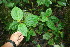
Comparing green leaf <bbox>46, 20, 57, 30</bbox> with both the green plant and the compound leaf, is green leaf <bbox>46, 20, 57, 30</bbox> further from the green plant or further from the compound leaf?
the compound leaf

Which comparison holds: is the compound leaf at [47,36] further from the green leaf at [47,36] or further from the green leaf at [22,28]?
the green leaf at [22,28]

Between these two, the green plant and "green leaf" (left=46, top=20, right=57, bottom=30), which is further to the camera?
"green leaf" (left=46, top=20, right=57, bottom=30)

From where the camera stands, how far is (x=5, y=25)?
2459mm

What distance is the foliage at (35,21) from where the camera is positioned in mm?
1843

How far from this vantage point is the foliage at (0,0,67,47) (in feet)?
6.05

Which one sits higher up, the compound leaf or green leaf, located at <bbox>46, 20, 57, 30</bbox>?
green leaf, located at <bbox>46, 20, 57, 30</bbox>

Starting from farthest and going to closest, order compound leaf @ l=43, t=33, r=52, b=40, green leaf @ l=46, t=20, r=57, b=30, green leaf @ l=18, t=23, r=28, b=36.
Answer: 1. compound leaf @ l=43, t=33, r=52, b=40
2. green leaf @ l=46, t=20, r=57, b=30
3. green leaf @ l=18, t=23, r=28, b=36

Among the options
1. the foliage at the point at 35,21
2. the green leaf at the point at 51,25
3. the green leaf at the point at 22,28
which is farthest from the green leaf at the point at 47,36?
the green leaf at the point at 22,28

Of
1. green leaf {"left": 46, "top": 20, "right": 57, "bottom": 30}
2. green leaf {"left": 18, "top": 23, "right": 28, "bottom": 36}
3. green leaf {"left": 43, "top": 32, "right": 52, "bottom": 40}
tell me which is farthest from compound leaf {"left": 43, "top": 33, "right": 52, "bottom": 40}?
green leaf {"left": 18, "top": 23, "right": 28, "bottom": 36}

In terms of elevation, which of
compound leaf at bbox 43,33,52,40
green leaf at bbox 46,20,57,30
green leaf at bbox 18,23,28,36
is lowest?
compound leaf at bbox 43,33,52,40

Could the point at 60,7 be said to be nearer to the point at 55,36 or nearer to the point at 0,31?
the point at 55,36

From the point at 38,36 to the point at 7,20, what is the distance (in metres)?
0.69

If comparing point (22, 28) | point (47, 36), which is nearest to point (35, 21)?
point (22, 28)

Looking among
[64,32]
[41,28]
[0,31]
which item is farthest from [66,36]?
[0,31]
